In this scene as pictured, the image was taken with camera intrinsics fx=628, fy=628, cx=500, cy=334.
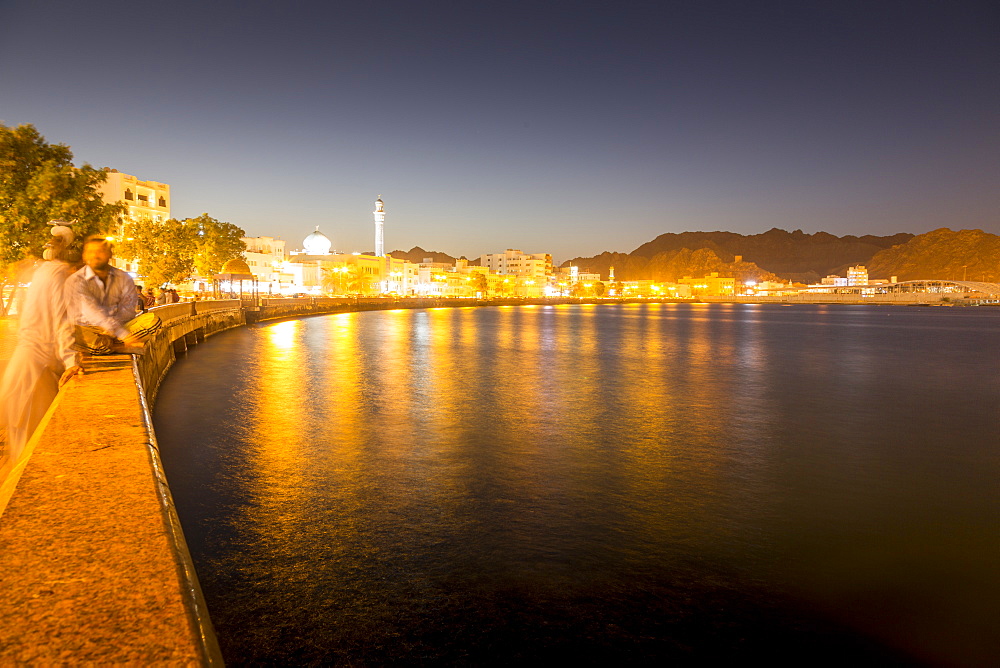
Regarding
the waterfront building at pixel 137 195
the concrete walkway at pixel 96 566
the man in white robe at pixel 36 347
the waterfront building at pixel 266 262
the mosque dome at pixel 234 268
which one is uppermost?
the waterfront building at pixel 137 195

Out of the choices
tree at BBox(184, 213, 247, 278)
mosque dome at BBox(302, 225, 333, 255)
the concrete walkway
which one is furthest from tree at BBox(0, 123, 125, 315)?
mosque dome at BBox(302, 225, 333, 255)

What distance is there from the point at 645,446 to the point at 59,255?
960 centimetres

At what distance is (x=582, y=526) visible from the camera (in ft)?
24.2

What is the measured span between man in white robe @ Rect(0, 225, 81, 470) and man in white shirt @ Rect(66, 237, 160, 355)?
0.15m

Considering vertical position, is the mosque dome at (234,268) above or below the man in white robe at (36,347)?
above

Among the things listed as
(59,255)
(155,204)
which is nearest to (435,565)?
(59,255)

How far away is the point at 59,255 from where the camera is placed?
21.1 feet

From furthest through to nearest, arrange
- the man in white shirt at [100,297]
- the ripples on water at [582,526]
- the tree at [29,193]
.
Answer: the tree at [29,193]
the man in white shirt at [100,297]
the ripples on water at [582,526]

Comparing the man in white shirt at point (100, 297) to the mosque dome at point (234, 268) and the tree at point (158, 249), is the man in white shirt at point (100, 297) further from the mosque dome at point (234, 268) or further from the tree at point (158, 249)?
the tree at point (158, 249)

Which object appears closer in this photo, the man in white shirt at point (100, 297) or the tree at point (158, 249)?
→ the man in white shirt at point (100, 297)

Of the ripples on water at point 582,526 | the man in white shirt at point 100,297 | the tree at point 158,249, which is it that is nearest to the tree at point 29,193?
the ripples on water at point 582,526

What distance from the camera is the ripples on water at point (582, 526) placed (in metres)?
5.14

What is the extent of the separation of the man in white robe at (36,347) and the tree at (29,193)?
22500mm

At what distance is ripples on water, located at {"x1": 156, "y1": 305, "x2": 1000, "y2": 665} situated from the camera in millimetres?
5141
